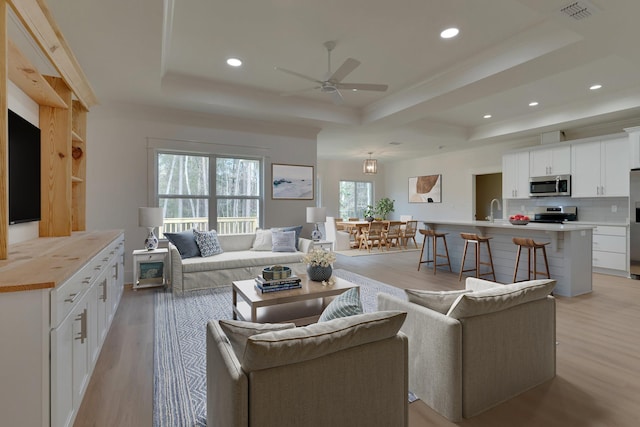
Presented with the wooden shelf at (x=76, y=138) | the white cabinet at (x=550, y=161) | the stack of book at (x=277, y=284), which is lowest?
the stack of book at (x=277, y=284)

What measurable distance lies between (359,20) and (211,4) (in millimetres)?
1344

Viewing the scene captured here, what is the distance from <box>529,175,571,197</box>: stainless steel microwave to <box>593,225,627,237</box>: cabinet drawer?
2.69 ft

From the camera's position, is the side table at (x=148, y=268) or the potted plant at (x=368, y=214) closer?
the side table at (x=148, y=268)

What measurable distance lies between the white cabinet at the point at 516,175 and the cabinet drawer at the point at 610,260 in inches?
67.9

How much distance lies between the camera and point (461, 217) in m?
8.88

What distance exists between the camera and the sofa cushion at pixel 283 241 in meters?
5.16

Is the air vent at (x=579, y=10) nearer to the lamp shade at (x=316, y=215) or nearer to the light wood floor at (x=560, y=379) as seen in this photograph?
the light wood floor at (x=560, y=379)

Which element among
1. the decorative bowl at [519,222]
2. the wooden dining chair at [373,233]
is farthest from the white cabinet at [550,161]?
the wooden dining chair at [373,233]

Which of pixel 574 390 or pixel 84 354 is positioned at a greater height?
pixel 84 354

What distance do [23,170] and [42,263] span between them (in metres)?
1.36

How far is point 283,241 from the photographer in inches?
204

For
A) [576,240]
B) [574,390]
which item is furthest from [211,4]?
[576,240]

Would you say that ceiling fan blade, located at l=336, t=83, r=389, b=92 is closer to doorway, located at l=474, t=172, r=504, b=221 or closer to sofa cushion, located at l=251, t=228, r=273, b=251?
sofa cushion, located at l=251, t=228, r=273, b=251

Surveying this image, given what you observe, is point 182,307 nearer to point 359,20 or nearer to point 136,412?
point 136,412
